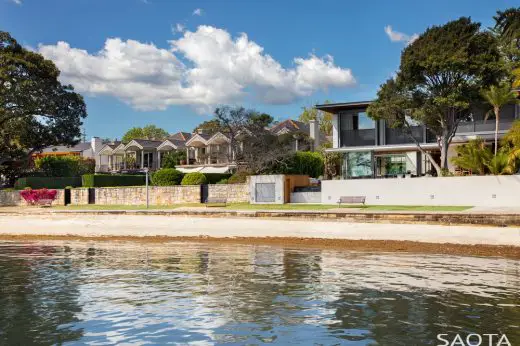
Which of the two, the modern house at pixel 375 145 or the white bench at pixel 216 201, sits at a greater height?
the modern house at pixel 375 145

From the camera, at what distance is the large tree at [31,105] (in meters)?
50.6

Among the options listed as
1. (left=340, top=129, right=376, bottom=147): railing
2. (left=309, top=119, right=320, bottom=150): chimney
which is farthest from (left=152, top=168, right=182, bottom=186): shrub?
(left=309, top=119, right=320, bottom=150): chimney

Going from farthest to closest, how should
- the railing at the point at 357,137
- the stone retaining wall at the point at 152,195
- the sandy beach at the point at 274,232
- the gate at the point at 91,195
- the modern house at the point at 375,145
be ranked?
the gate at the point at 91,195, the stone retaining wall at the point at 152,195, the railing at the point at 357,137, the modern house at the point at 375,145, the sandy beach at the point at 274,232

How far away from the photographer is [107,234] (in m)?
31.4

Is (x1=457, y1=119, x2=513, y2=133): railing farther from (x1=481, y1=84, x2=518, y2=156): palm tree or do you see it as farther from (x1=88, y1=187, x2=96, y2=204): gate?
(x1=88, y1=187, x2=96, y2=204): gate

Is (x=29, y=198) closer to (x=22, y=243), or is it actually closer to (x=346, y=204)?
(x=22, y=243)

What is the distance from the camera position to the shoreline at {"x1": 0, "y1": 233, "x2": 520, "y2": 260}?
22047 mm

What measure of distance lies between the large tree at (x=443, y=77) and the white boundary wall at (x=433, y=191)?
2.80 m

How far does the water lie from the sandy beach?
2.61 m

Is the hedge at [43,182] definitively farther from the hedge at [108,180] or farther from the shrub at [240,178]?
the shrub at [240,178]

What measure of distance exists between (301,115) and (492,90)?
193ft

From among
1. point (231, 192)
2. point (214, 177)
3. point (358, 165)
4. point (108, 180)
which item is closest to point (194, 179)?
point (214, 177)

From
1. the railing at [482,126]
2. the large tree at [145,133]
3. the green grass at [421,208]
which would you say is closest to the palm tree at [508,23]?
the railing at [482,126]

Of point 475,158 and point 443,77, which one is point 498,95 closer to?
point 443,77
